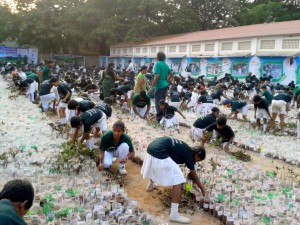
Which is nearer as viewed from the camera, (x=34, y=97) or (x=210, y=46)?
(x=34, y=97)

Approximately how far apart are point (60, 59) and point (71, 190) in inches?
1342

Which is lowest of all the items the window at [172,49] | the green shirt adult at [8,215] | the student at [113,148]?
the student at [113,148]

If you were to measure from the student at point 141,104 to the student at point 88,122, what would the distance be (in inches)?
137

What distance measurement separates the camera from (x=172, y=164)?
430 centimetres

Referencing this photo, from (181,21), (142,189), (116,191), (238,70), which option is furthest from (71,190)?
(181,21)

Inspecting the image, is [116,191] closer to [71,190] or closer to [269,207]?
[71,190]

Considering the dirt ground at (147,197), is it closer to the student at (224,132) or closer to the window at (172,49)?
the student at (224,132)

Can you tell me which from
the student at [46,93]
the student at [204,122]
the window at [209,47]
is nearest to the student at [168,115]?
the student at [204,122]

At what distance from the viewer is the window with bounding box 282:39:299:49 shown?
1793 centimetres

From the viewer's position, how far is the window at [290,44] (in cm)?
1793

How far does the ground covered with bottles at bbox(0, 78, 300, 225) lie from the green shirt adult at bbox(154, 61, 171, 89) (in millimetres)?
2532

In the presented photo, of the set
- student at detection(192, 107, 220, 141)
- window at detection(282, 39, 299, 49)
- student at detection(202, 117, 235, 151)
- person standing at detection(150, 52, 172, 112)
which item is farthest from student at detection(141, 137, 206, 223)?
window at detection(282, 39, 299, 49)

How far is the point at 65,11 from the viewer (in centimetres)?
3819

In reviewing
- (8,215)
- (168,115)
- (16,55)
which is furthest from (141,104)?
(16,55)
